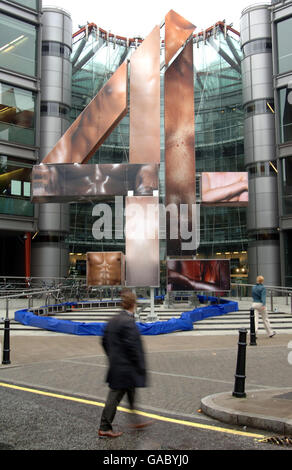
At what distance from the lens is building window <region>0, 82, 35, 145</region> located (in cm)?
3185

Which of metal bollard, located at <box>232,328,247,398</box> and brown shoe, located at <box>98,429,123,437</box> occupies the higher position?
metal bollard, located at <box>232,328,247,398</box>

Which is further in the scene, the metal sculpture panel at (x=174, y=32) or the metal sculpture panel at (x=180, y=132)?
the metal sculpture panel at (x=180, y=132)

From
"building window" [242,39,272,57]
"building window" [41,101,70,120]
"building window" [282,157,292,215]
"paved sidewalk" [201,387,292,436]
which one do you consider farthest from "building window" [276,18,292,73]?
"paved sidewalk" [201,387,292,436]

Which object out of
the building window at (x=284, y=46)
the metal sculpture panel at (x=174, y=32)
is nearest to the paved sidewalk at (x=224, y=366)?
the metal sculpture panel at (x=174, y=32)

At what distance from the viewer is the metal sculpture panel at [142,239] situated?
18.0 meters

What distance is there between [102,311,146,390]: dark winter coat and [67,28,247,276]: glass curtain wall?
35.4m

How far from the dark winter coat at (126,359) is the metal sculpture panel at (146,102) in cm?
1393

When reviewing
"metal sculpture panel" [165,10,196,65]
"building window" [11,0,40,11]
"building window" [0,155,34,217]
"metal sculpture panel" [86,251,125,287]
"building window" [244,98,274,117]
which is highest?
"building window" [11,0,40,11]

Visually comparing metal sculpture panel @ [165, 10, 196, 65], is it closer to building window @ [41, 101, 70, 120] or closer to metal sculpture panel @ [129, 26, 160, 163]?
metal sculpture panel @ [129, 26, 160, 163]

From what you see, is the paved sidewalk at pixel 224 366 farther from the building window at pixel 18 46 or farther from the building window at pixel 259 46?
the building window at pixel 259 46

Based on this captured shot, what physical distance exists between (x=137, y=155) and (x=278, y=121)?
57.0 feet

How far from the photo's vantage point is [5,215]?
3122cm

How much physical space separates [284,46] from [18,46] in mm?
17969
